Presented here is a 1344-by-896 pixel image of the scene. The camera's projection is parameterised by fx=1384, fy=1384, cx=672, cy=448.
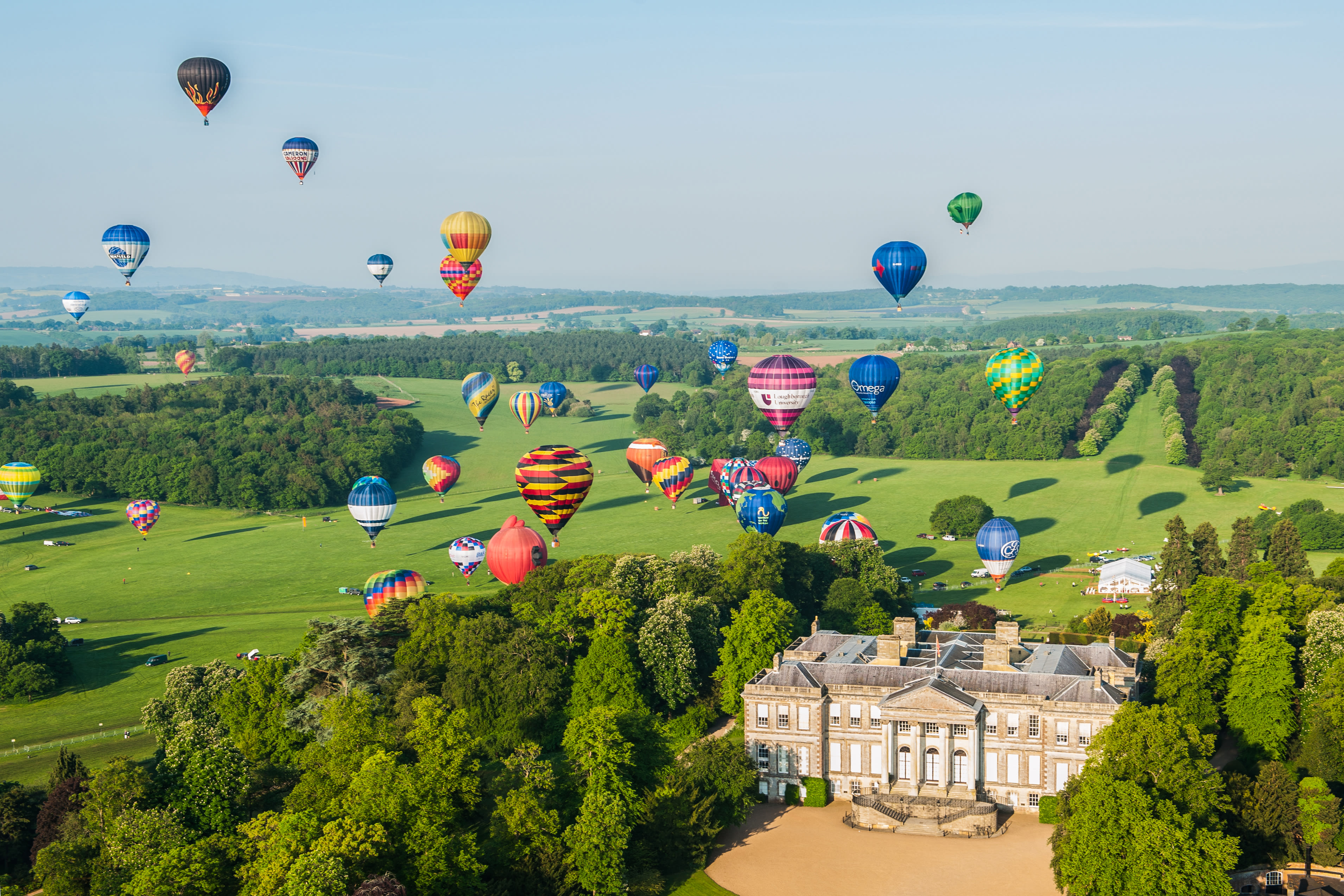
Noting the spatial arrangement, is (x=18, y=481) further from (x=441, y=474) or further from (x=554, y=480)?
(x=554, y=480)

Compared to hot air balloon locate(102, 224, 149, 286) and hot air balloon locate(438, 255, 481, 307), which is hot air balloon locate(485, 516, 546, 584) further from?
hot air balloon locate(102, 224, 149, 286)

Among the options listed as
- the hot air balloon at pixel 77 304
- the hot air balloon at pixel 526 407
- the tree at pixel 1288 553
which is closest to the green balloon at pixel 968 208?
the tree at pixel 1288 553

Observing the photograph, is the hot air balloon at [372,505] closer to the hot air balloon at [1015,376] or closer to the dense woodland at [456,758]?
the dense woodland at [456,758]

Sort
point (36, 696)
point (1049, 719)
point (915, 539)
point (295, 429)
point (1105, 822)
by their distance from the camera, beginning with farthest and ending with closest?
point (295, 429) < point (915, 539) < point (36, 696) < point (1049, 719) < point (1105, 822)

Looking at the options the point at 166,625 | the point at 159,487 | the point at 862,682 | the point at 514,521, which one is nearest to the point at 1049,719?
the point at 862,682

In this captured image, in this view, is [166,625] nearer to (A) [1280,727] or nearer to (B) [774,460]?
(B) [774,460]

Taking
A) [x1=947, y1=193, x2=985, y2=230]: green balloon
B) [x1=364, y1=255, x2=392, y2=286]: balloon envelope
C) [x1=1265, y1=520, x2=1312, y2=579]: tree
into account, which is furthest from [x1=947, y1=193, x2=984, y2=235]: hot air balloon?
[x1=364, y1=255, x2=392, y2=286]: balloon envelope

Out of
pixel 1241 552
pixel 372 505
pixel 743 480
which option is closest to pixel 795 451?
pixel 743 480
